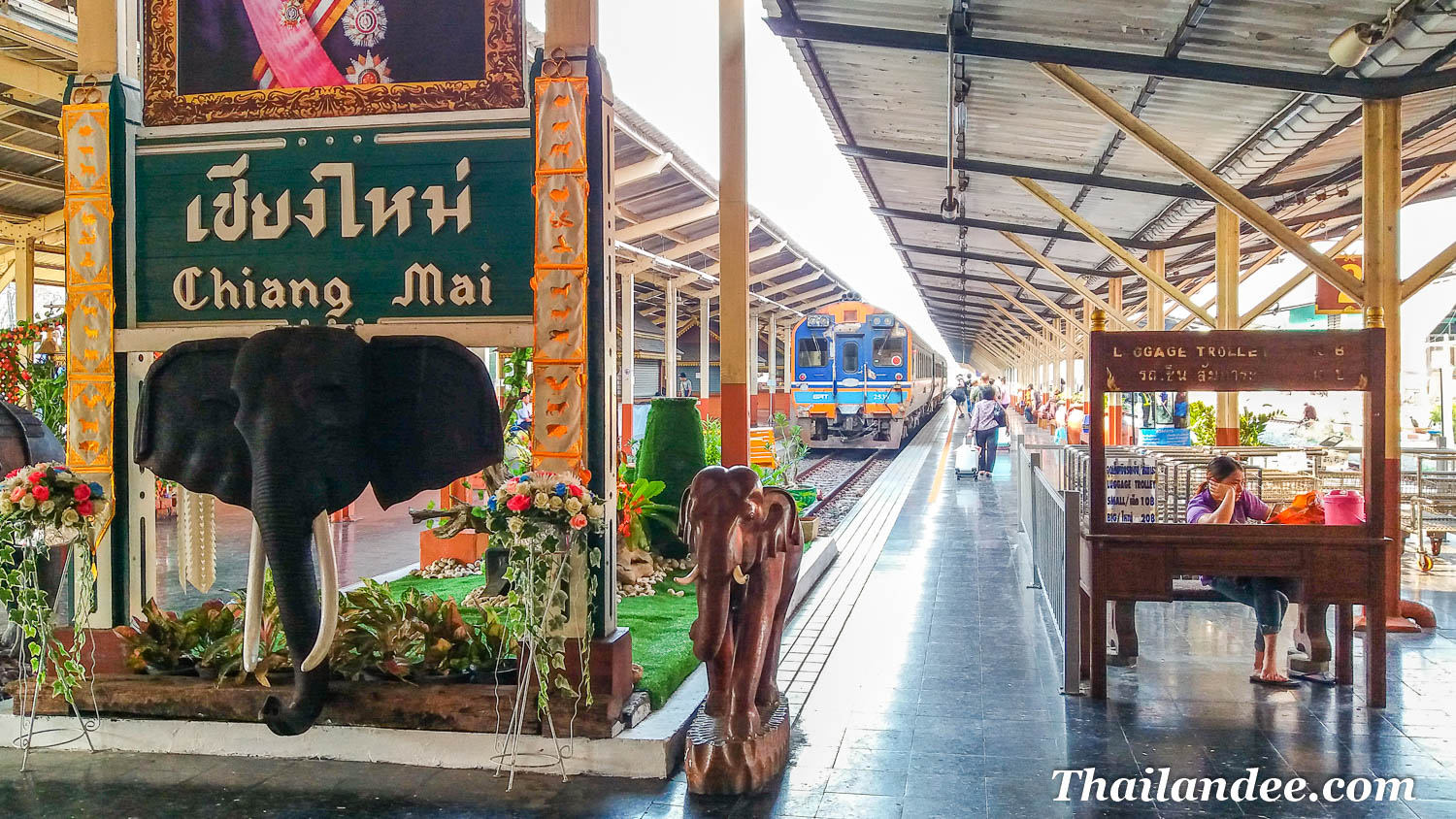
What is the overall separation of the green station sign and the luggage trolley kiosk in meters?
3.07

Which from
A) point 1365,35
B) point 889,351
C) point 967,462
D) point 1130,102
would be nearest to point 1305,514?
point 1365,35

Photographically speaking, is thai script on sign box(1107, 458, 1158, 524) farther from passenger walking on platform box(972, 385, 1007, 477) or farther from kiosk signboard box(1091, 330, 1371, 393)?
passenger walking on platform box(972, 385, 1007, 477)

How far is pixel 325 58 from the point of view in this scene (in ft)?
15.6

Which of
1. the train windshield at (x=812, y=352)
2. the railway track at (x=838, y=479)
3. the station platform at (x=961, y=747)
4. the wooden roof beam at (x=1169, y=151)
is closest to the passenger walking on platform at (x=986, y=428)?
the railway track at (x=838, y=479)

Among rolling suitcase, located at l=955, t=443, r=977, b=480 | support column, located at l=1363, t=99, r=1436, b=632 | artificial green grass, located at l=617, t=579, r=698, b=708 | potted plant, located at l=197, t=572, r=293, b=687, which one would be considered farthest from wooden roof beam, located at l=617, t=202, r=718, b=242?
potted plant, located at l=197, t=572, r=293, b=687

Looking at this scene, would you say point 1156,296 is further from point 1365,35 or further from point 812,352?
point 812,352

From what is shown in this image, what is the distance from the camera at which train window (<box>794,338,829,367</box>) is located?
2372 cm

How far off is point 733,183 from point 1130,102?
3802mm

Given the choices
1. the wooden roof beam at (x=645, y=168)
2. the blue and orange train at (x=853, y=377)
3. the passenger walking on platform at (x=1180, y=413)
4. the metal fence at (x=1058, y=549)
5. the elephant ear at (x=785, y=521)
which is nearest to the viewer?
the elephant ear at (x=785, y=521)

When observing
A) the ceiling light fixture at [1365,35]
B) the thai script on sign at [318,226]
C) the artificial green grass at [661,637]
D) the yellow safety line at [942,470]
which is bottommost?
the artificial green grass at [661,637]

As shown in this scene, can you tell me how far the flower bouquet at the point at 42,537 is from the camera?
4.33m

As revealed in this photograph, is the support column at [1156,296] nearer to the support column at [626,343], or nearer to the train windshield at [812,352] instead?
the support column at [626,343]

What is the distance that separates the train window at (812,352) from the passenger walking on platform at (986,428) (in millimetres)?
6713

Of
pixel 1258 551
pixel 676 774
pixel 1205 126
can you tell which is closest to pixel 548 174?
pixel 676 774
